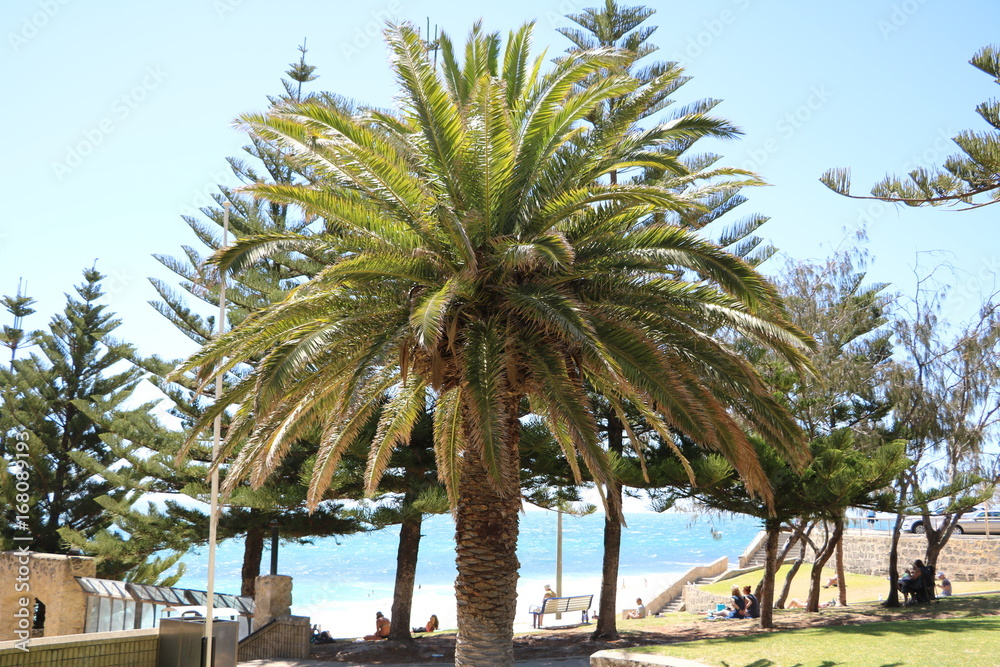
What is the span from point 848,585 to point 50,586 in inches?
800

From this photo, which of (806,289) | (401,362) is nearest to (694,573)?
(806,289)

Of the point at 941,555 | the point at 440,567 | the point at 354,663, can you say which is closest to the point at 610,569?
the point at 354,663

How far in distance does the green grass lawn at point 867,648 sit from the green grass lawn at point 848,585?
11.1 meters

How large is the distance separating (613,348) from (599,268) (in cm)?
90

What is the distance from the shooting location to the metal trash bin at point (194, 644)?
7.56m

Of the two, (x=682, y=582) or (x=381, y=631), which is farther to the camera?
(x=682, y=582)

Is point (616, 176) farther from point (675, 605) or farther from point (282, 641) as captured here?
point (675, 605)

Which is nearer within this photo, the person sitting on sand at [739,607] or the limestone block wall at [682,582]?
the person sitting on sand at [739,607]

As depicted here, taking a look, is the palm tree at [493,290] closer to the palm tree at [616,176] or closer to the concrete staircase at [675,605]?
the palm tree at [616,176]

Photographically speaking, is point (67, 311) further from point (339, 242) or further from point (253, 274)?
point (339, 242)

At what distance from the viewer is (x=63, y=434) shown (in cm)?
2275

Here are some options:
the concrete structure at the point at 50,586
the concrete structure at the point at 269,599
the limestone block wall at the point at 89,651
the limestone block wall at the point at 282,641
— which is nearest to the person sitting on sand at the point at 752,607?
the limestone block wall at the point at 282,641

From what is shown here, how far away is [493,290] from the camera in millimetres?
7730

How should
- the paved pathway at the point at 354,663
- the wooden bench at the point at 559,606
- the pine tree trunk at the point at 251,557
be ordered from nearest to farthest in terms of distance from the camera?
the paved pathway at the point at 354,663
the pine tree trunk at the point at 251,557
the wooden bench at the point at 559,606
